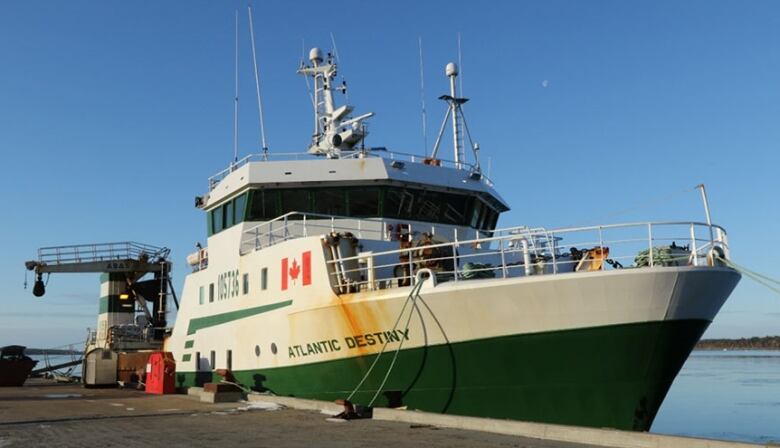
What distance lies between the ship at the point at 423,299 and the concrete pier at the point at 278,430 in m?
0.79

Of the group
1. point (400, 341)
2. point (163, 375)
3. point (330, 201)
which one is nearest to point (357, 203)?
point (330, 201)

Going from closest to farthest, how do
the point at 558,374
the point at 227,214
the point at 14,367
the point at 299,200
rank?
the point at 558,374
the point at 299,200
the point at 227,214
the point at 14,367

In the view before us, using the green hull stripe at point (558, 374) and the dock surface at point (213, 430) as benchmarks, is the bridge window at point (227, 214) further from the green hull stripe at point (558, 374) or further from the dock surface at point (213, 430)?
the green hull stripe at point (558, 374)

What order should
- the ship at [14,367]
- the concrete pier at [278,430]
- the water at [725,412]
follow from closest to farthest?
the concrete pier at [278,430] < the water at [725,412] < the ship at [14,367]

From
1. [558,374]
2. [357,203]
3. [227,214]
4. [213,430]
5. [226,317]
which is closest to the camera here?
[558,374]

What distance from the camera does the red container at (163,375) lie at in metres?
19.5

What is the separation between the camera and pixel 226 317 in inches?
672

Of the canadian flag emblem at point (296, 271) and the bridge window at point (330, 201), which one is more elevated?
the bridge window at point (330, 201)

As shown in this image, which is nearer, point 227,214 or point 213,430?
point 213,430

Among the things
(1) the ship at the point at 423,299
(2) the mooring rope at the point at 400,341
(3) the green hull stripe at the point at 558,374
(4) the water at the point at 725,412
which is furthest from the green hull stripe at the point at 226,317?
(4) the water at the point at 725,412

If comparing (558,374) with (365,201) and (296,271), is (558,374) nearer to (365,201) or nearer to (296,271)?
(296,271)

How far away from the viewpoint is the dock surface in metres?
9.44

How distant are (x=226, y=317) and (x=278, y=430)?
22.1 ft

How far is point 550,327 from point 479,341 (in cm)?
122
